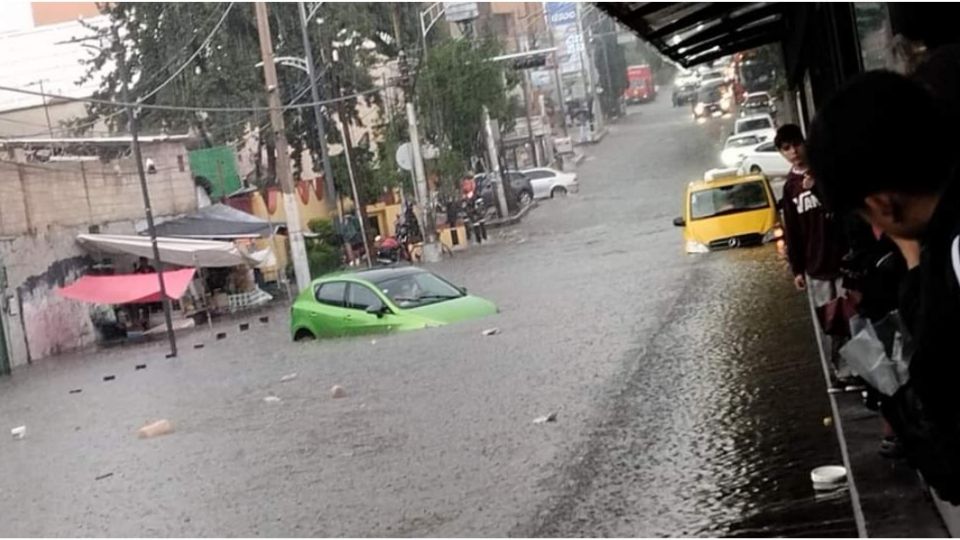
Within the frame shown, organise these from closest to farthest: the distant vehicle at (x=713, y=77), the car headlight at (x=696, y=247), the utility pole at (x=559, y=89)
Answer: the car headlight at (x=696, y=247) → the utility pole at (x=559, y=89) → the distant vehicle at (x=713, y=77)

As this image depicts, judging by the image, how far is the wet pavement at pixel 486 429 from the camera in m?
7.75

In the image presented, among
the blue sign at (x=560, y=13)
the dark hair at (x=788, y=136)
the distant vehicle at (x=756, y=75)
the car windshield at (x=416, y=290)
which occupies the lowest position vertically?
the car windshield at (x=416, y=290)

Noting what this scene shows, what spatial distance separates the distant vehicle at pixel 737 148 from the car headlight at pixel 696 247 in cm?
1352

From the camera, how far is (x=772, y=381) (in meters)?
10.3

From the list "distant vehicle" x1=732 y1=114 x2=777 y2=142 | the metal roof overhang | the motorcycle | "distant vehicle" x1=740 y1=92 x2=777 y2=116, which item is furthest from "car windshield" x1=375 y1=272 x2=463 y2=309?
"distant vehicle" x1=740 y1=92 x2=777 y2=116

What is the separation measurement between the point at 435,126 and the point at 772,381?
116 ft

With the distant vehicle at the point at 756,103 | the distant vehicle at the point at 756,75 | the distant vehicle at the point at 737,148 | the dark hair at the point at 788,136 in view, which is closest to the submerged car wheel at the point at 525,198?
the distant vehicle at the point at 737,148

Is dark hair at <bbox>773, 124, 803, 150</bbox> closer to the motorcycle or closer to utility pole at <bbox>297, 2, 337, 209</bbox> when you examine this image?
utility pole at <bbox>297, 2, 337, 209</bbox>

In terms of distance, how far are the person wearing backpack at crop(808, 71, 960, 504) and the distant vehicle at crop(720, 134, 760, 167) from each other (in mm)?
35630

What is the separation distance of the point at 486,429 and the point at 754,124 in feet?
105

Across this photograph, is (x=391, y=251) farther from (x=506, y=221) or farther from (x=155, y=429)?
(x=155, y=429)

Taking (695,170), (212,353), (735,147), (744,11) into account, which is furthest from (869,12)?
(695,170)

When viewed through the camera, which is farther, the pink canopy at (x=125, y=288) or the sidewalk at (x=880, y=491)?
the pink canopy at (x=125, y=288)

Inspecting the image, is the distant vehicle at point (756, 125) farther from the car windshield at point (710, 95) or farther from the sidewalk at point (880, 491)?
the sidewalk at point (880, 491)
